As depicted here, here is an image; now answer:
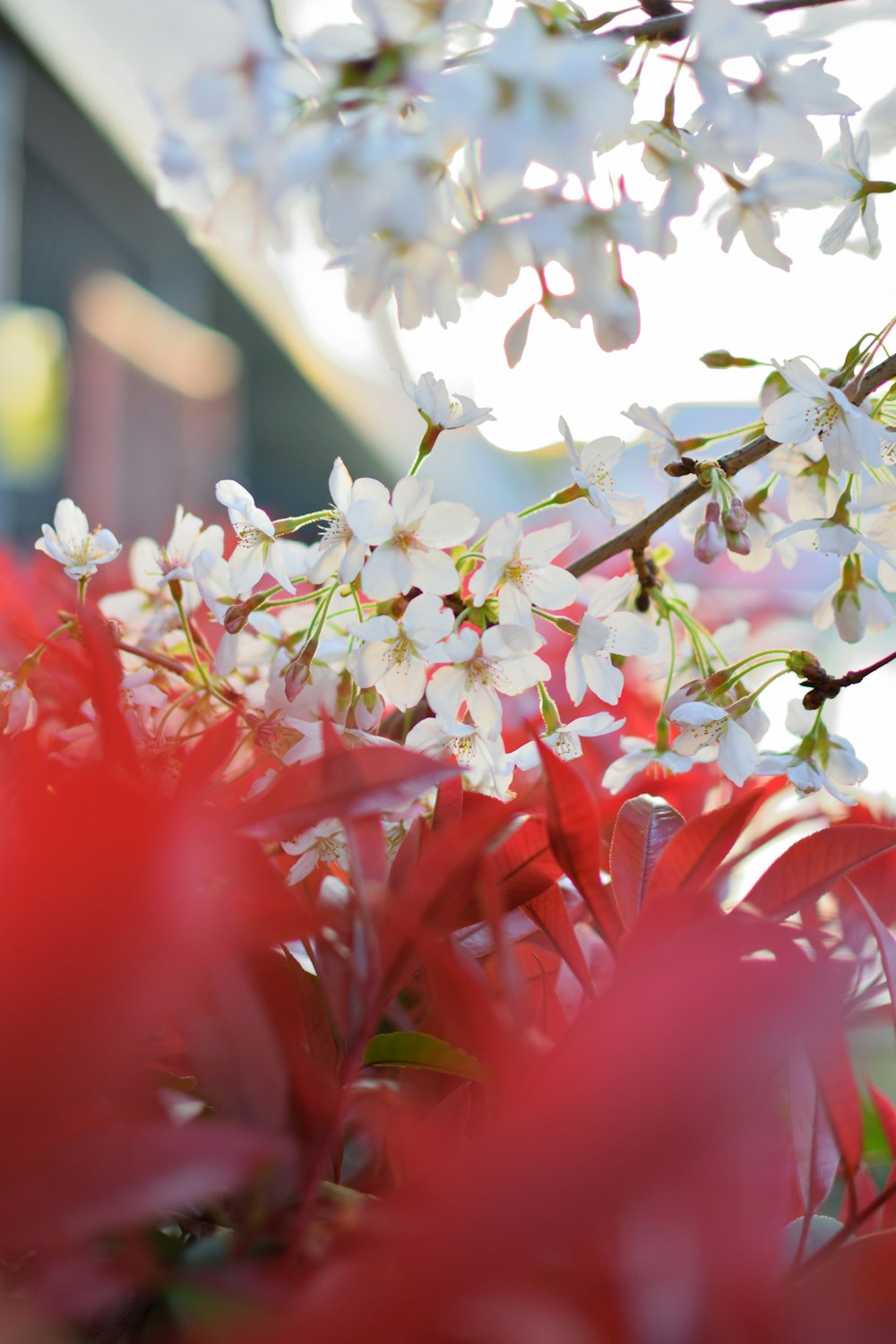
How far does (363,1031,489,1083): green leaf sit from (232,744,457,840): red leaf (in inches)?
1.5

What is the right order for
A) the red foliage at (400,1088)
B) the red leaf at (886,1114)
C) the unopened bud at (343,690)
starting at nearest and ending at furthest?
the red foliage at (400,1088)
the red leaf at (886,1114)
the unopened bud at (343,690)

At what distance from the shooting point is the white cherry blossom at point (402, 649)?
26cm

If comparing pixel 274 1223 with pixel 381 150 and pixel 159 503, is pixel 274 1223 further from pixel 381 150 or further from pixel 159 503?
pixel 159 503

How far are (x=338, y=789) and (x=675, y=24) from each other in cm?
20

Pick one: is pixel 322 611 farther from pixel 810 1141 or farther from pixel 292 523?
pixel 810 1141

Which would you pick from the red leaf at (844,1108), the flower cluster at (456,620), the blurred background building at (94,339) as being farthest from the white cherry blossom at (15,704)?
the blurred background building at (94,339)

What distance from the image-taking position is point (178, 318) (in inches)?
163

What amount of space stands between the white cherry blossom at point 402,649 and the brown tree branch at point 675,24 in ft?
0.48

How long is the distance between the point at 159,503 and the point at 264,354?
2392 mm

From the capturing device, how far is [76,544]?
332 mm

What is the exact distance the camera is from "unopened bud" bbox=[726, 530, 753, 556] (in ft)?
1.00

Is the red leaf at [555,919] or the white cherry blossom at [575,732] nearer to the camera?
the red leaf at [555,919]

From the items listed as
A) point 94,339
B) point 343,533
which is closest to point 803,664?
point 343,533

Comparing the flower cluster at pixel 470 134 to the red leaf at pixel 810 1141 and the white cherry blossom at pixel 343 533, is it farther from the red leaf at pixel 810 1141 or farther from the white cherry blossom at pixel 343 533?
the red leaf at pixel 810 1141
